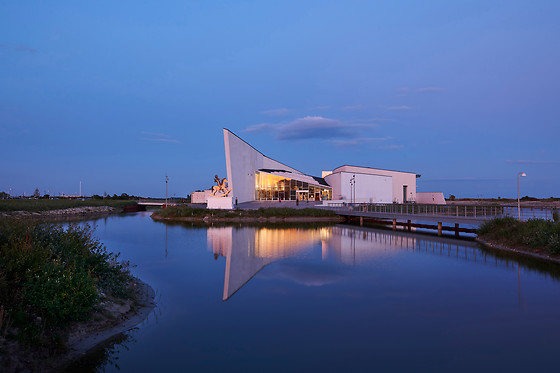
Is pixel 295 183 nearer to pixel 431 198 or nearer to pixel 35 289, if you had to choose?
pixel 431 198

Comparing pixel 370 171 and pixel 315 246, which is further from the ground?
pixel 370 171

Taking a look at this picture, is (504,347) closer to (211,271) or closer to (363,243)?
(211,271)

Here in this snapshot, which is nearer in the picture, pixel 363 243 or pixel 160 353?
pixel 160 353

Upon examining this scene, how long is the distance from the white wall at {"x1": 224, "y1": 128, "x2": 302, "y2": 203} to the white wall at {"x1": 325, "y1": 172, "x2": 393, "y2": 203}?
14.0 metres

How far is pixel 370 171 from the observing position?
68375mm

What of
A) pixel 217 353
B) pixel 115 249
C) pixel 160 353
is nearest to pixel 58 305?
pixel 160 353

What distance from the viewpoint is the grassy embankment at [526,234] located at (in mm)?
18016

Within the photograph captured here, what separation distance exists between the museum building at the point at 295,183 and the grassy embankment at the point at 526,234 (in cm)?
3100

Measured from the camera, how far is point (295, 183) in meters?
59.7

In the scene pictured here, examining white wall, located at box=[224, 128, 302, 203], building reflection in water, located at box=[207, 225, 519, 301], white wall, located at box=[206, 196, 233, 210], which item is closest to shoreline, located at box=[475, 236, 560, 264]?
building reflection in water, located at box=[207, 225, 519, 301]

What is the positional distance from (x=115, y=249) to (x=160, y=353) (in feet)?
52.7

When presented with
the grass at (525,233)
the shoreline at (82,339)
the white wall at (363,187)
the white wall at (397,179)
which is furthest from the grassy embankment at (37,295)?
the white wall at (397,179)

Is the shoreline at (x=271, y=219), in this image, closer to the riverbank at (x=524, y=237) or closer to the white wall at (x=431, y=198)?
the riverbank at (x=524, y=237)

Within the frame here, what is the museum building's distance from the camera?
53594 mm
